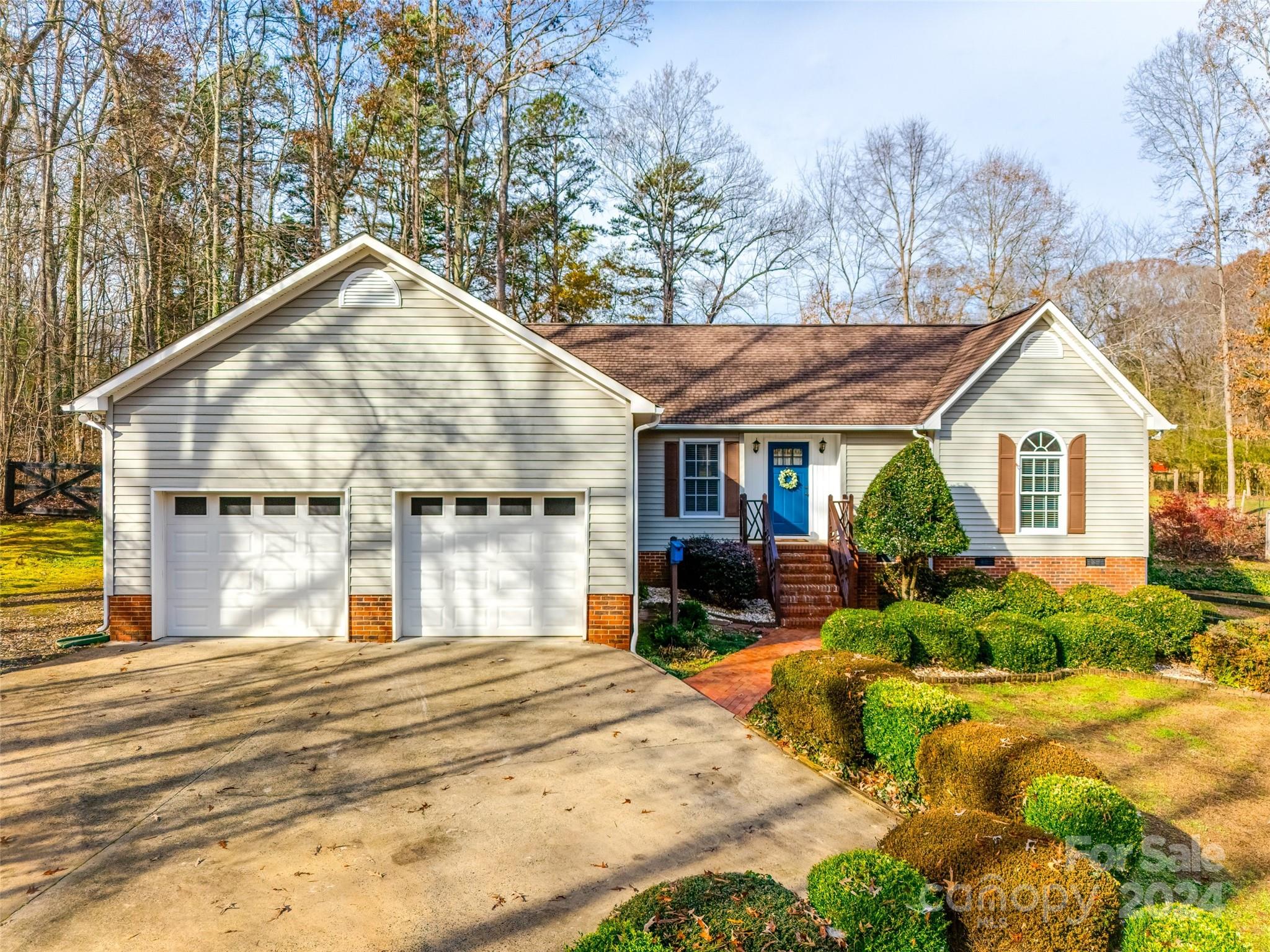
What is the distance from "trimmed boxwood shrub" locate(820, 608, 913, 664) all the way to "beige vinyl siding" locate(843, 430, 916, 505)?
5.24 metres

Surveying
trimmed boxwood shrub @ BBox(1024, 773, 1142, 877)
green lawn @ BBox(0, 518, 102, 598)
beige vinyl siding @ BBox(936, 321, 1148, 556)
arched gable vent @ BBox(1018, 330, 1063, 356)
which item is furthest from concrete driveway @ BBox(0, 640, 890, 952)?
arched gable vent @ BBox(1018, 330, 1063, 356)

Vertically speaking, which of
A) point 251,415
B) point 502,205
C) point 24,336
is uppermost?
point 502,205

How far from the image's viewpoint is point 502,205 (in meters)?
21.7

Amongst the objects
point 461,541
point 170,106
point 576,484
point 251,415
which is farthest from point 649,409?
point 170,106

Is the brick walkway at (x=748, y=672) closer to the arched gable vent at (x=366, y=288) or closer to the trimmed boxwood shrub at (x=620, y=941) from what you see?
the trimmed boxwood shrub at (x=620, y=941)

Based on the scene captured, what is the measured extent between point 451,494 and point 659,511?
16.7ft

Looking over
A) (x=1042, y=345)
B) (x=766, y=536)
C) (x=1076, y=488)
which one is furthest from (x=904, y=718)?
(x=1042, y=345)

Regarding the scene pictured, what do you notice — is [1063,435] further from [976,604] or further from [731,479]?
[731,479]

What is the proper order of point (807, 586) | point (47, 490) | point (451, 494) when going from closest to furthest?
point (451, 494) < point (807, 586) < point (47, 490)

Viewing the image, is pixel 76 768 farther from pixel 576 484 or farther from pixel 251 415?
pixel 576 484

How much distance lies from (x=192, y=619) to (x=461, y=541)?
403 centimetres

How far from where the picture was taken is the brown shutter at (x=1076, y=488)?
13.5 meters

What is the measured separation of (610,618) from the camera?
32.8ft

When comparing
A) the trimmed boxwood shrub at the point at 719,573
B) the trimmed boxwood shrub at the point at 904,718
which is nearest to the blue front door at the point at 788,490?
the trimmed boxwood shrub at the point at 719,573
